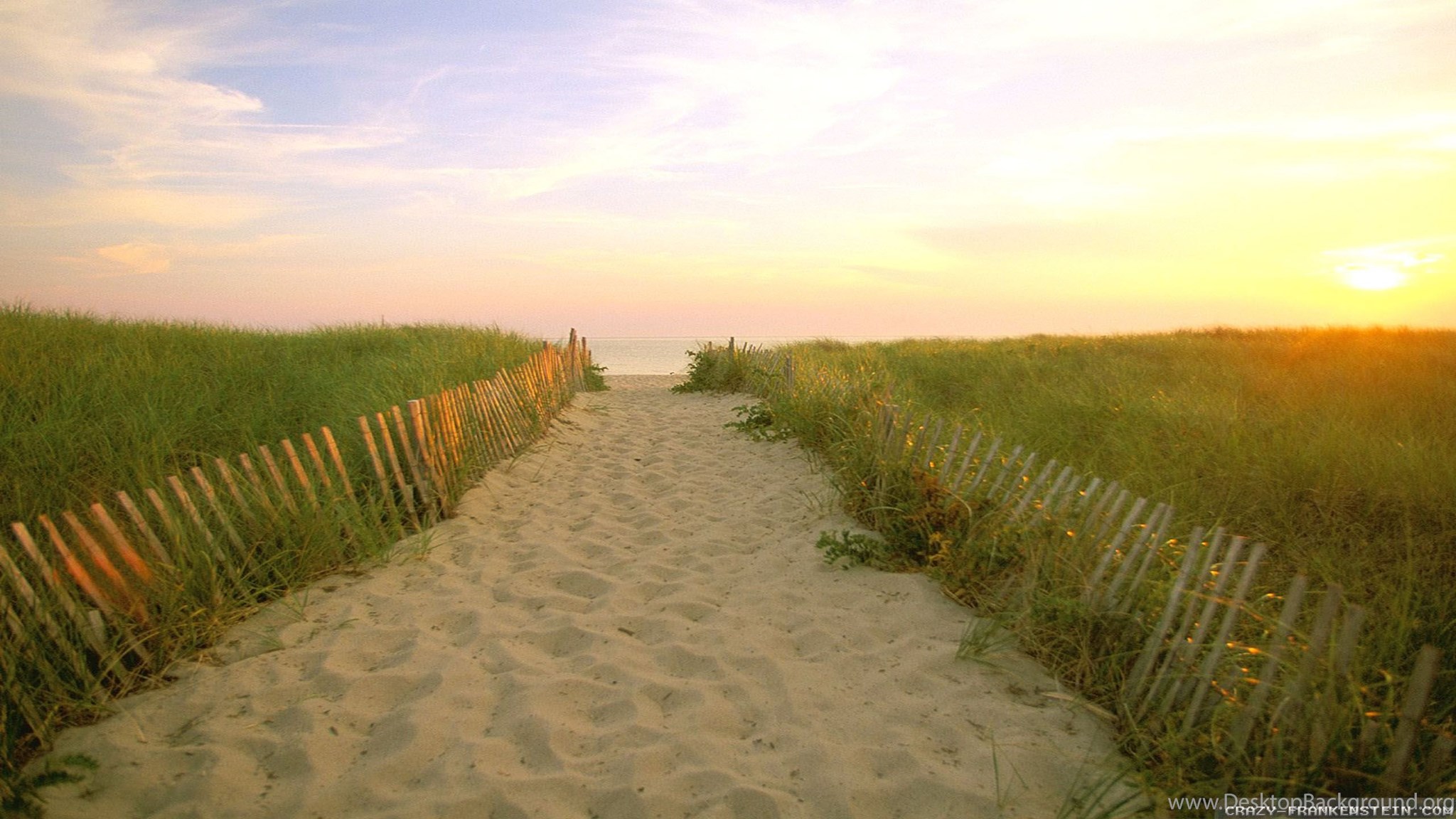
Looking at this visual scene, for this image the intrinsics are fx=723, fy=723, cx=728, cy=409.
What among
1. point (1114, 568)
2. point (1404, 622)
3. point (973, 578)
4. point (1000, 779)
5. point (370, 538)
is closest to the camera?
point (1000, 779)

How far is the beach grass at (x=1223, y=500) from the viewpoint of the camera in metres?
2.36

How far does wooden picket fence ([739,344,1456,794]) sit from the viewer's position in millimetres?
2027

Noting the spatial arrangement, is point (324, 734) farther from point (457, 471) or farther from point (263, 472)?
point (457, 471)

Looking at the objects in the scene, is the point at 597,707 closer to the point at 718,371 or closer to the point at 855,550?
the point at 855,550

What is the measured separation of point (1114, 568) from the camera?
315cm

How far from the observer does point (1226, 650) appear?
251 cm

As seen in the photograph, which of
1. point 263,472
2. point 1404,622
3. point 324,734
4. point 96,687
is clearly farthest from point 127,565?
point 1404,622

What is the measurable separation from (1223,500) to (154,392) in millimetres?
8396

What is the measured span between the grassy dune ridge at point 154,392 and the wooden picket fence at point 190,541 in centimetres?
30

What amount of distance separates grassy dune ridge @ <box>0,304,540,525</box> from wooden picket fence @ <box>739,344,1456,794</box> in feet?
16.2

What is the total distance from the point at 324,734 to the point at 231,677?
2.08 ft

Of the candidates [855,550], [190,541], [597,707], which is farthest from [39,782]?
[855,550]

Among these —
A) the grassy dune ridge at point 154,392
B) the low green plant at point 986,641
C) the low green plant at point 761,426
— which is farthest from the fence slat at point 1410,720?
the low green plant at point 761,426

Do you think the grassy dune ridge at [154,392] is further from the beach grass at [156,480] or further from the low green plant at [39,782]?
the low green plant at [39,782]
